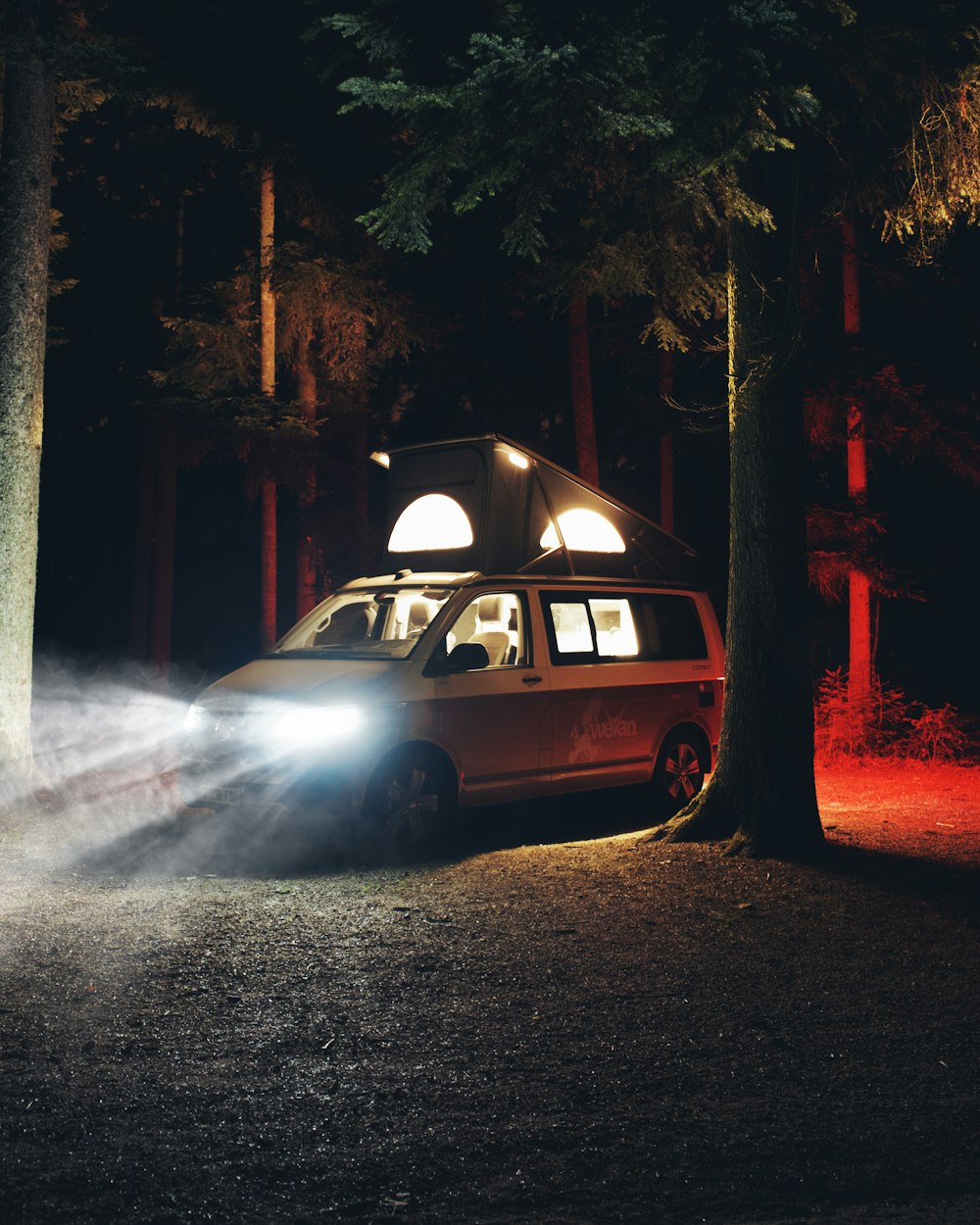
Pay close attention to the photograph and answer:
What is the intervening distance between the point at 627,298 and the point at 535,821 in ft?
65.0

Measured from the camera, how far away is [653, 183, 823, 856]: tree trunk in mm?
8969

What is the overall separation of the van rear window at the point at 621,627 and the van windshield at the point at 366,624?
1076mm

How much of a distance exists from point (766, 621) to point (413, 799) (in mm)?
3038

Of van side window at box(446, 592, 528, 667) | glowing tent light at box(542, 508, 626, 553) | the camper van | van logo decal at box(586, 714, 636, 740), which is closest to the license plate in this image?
the camper van

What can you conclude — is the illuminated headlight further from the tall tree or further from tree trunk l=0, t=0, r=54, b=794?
tree trunk l=0, t=0, r=54, b=794

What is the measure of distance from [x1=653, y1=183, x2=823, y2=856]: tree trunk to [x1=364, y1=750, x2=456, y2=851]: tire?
173 cm

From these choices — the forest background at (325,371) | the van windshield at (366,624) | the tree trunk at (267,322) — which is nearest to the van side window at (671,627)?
the forest background at (325,371)

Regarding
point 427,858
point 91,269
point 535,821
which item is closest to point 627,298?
point 91,269

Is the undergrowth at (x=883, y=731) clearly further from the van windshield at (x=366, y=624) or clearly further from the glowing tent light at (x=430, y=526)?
the van windshield at (x=366, y=624)

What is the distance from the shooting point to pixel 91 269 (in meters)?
29.9

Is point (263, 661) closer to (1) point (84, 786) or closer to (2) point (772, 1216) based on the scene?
(1) point (84, 786)

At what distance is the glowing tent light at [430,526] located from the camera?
10336mm

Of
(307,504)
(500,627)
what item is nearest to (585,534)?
(500,627)

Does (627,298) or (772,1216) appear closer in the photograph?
(772,1216)
